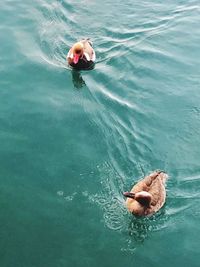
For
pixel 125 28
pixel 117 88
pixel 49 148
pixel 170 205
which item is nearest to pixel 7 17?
pixel 125 28

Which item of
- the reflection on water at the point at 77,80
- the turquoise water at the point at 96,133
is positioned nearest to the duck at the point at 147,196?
the turquoise water at the point at 96,133

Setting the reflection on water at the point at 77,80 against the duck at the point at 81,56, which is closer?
the reflection on water at the point at 77,80

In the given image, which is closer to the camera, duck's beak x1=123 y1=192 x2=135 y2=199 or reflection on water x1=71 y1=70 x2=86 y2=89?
duck's beak x1=123 y1=192 x2=135 y2=199

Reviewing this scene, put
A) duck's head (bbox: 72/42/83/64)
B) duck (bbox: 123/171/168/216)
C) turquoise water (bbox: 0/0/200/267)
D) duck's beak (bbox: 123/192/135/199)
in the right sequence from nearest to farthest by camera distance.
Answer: turquoise water (bbox: 0/0/200/267) < duck's beak (bbox: 123/192/135/199) < duck (bbox: 123/171/168/216) < duck's head (bbox: 72/42/83/64)

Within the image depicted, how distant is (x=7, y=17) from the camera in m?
19.3

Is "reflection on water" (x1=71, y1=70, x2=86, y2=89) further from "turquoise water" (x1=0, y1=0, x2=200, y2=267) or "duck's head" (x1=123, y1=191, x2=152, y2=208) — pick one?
"duck's head" (x1=123, y1=191, x2=152, y2=208)

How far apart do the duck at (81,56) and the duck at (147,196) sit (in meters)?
5.95

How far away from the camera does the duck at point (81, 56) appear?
628 inches

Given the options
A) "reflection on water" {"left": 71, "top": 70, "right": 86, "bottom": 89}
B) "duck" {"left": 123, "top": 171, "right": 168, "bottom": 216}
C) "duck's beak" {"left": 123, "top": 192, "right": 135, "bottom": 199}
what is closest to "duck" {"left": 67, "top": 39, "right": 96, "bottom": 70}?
"reflection on water" {"left": 71, "top": 70, "right": 86, "bottom": 89}

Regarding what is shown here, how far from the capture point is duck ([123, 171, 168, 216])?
10.9 metres

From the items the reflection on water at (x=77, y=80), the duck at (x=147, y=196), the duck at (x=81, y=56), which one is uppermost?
the duck at (x=81, y=56)

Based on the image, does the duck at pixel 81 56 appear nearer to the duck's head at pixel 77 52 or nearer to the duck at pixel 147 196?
the duck's head at pixel 77 52

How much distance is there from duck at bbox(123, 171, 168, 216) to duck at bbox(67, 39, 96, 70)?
234 inches

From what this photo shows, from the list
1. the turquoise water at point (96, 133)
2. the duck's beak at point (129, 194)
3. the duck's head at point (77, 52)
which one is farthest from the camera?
the duck's head at point (77, 52)
